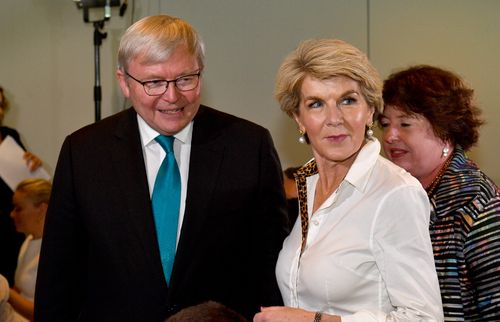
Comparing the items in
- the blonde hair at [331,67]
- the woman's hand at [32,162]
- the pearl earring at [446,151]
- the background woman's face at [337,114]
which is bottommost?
the woman's hand at [32,162]

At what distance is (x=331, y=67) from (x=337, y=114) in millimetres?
116

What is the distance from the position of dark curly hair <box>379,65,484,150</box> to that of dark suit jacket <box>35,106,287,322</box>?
49 centimetres

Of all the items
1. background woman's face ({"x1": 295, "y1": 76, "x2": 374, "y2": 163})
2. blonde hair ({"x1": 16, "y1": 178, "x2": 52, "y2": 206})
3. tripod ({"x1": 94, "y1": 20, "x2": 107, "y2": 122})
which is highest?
background woman's face ({"x1": 295, "y1": 76, "x2": 374, "y2": 163})

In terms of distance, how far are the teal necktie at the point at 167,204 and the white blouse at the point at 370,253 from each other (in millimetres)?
335

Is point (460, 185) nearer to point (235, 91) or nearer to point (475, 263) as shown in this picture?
point (475, 263)

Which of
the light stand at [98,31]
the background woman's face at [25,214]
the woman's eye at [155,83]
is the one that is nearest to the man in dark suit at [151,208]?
the woman's eye at [155,83]

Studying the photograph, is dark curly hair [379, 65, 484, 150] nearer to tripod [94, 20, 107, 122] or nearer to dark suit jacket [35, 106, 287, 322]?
dark suit jacket [35, 106, 287, 322]

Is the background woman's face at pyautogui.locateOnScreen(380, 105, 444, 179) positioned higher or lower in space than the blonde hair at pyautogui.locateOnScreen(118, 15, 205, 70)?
lower

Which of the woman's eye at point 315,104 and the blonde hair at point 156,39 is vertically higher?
the blonde hair at point 156,39

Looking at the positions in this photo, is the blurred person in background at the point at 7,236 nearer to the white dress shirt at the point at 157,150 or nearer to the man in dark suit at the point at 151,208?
the man in dark suit at the point at 151,208

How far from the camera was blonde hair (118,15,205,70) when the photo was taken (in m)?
1.95

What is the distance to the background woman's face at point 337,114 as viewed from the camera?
5.94ft

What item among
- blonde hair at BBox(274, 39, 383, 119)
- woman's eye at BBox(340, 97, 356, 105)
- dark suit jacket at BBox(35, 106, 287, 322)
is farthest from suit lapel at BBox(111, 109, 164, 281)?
woman's eye at BBox(340, 97, 356, 105)

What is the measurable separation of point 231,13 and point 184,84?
2.75m
